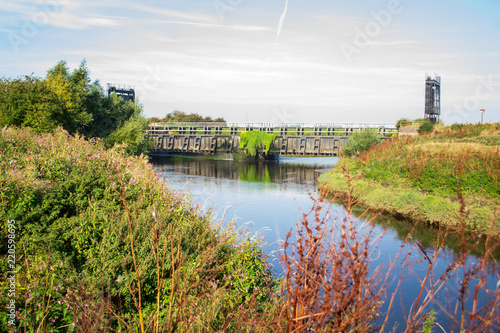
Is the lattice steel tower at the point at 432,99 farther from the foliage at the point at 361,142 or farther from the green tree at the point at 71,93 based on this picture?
the green tree at the point at 71,93

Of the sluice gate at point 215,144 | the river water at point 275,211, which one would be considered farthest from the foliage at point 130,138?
the sluice gate at point 215,144

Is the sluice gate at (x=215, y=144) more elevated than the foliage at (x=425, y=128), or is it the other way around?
the foliage at (x=425, y=128)

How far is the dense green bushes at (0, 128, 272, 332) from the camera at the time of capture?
5.79 meters

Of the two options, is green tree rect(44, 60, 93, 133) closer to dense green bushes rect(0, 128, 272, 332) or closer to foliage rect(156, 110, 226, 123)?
dense green bushes rect(0, 128, 272, 332)

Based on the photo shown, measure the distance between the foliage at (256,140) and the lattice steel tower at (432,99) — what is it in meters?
19.4

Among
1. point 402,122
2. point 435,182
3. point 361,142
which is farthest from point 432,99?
point 435,182

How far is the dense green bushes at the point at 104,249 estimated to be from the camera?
5785mm

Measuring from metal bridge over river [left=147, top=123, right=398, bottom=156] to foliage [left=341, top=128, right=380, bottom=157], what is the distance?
15.4 m

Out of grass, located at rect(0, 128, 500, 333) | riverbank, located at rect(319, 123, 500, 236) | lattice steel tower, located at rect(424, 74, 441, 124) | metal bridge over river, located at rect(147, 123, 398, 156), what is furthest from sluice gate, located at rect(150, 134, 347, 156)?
grass, located at rect(0, 128, 500, 333)

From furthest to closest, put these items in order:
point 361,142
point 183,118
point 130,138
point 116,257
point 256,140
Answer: point 183,118 < point 256,140 < point 361,142 < point 130,138 < point 116,257

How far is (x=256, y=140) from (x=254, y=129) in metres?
1.68

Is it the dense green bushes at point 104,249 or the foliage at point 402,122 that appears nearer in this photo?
the dense green bushes at point 104,249

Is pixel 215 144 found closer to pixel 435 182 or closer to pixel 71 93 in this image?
pixel 71 93

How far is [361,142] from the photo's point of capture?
32.8 m
